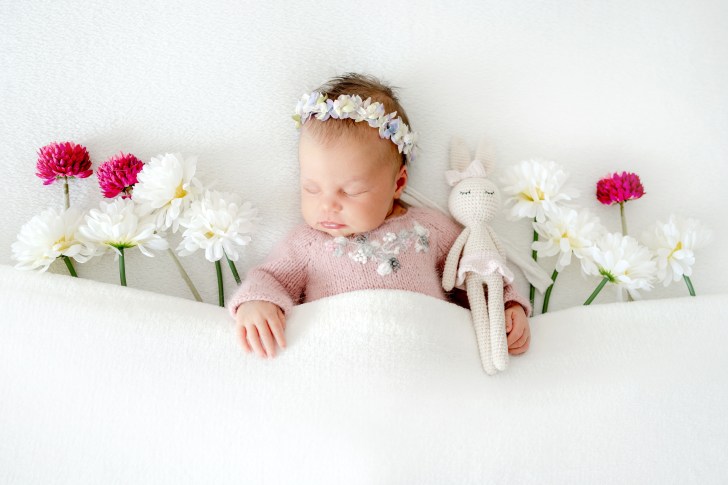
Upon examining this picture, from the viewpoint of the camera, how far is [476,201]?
1.08m

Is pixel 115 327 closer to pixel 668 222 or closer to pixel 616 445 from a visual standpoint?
pixel 616 445

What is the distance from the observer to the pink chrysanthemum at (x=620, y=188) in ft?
3.77

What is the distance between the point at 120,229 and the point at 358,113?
0.50 meters

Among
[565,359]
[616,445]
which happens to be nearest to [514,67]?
[565,359]

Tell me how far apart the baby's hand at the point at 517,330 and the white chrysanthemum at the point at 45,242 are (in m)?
0.83

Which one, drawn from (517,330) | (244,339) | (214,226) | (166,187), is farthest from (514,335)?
(166,187)

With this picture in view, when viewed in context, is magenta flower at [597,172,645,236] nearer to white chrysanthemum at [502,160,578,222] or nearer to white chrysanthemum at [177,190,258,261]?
white chrysanthemum at [502,160,578,222]

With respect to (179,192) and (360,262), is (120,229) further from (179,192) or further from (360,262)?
(360,262)

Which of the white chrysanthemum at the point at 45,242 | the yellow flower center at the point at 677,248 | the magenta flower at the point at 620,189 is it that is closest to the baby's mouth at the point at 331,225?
the white chrysanthemum at the point at 45,242

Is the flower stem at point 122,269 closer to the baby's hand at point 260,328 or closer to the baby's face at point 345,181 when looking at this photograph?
the baby's hand at point 260,328

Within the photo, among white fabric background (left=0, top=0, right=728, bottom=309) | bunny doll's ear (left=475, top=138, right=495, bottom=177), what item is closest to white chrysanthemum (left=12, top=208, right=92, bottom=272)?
white fabric background (left=0, top=0, right=728, bottom=309)

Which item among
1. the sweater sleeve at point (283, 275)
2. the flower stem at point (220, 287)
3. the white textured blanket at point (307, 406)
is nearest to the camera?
the white textured blanket at point (307, 406)

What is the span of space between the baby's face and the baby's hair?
0.01 metres

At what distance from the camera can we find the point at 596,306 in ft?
3.55
